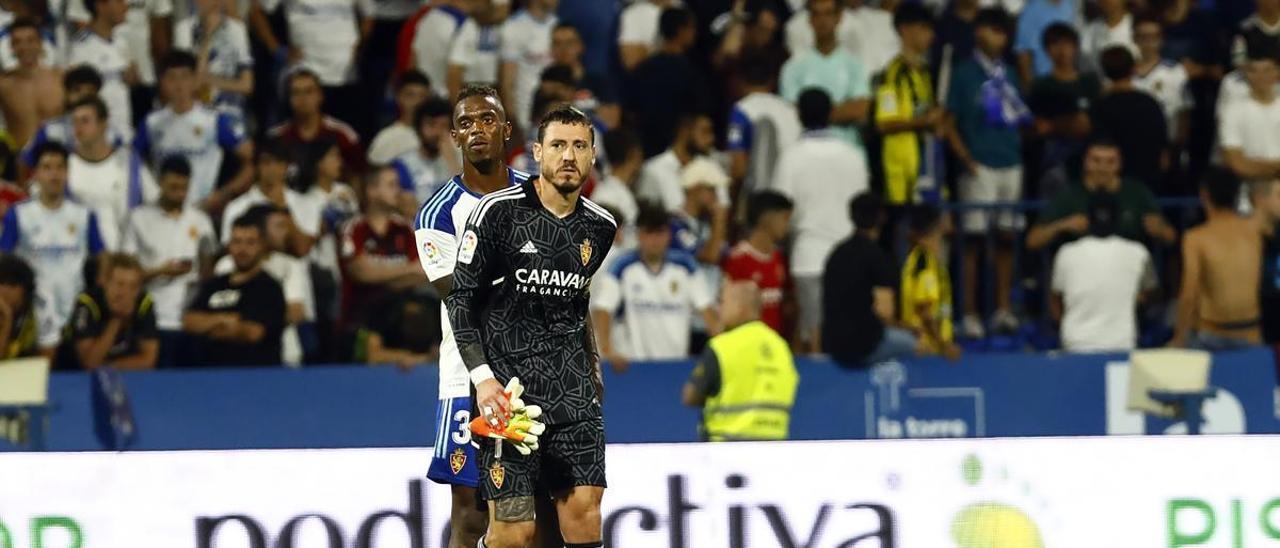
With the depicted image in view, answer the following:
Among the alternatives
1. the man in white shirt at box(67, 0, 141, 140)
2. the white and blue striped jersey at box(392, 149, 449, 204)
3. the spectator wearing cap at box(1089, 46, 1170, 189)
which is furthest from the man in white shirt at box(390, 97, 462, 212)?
the spectator wearing cap at box(1089, 46, 1170, 189)

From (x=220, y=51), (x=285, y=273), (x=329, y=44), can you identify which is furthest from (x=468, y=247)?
(x=329, y=44)

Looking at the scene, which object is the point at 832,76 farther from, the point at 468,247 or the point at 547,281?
the point at 468,247

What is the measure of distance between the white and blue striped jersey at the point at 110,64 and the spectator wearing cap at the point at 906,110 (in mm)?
5066

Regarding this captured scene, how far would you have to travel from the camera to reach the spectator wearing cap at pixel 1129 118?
14.9 metres

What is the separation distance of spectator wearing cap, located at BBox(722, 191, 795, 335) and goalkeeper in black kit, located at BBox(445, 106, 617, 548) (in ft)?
21.0

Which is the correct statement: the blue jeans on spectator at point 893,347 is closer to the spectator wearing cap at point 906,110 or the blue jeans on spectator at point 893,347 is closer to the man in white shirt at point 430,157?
the spectator wearing cap at point 906,110

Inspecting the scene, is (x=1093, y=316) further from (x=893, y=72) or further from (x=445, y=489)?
(x=445, y=489)

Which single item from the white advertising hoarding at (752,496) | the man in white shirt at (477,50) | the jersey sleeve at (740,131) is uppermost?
the man in white shirt at (477,50)

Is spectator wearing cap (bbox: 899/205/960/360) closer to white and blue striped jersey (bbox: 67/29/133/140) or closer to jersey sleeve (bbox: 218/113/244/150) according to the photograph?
jersey sleeve (bbox: 218/113/244/150)

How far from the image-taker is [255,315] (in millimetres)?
13867

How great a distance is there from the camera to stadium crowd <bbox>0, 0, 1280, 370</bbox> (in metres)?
14.0

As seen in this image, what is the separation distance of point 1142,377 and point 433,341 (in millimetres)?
4453

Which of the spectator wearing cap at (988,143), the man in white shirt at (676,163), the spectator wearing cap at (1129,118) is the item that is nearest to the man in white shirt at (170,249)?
the man in white shirt at (676,163)

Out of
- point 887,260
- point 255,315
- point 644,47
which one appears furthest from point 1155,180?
point 255,315
